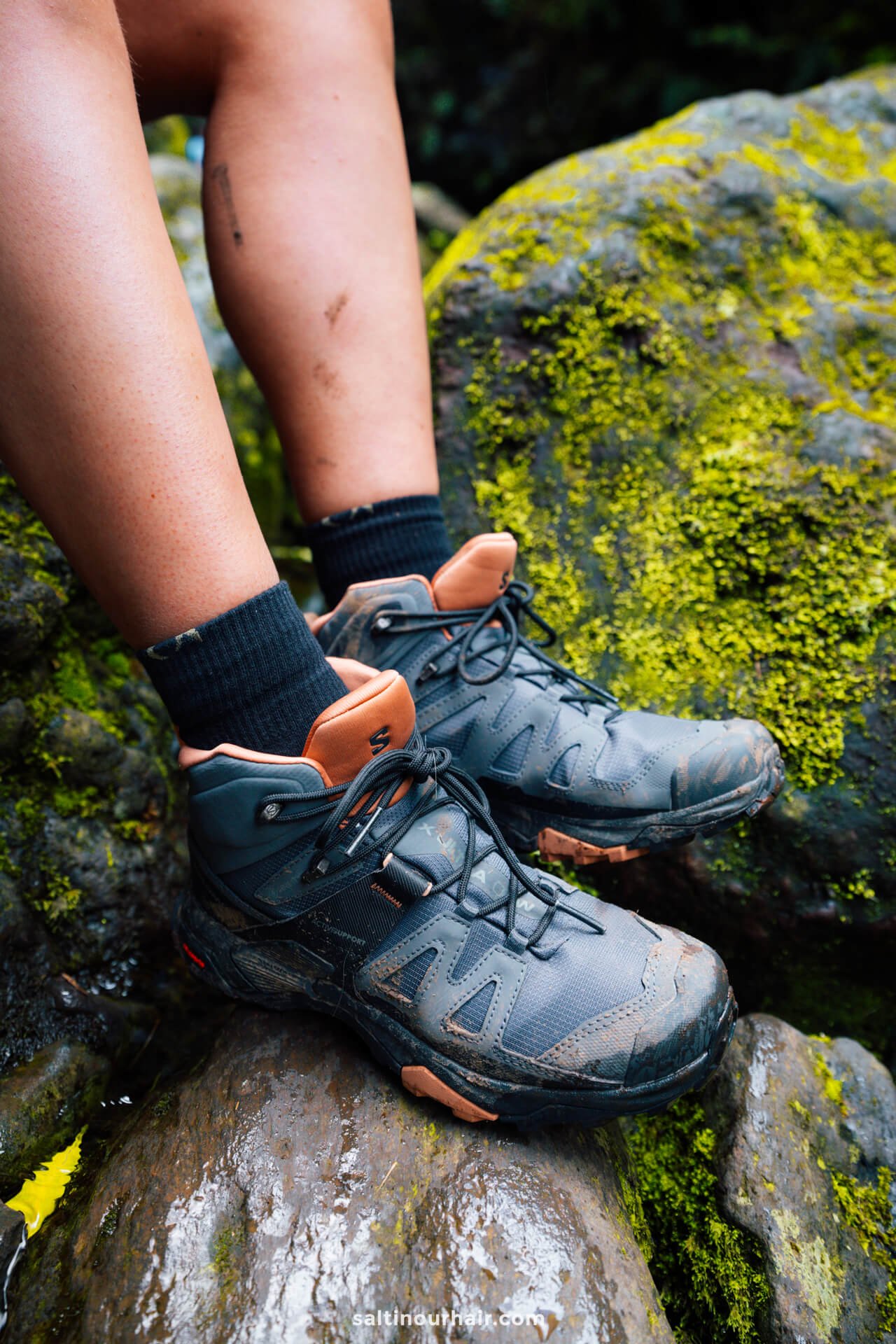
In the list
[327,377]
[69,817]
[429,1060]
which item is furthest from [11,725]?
[429,1060]

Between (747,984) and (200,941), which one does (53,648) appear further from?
(747,984)

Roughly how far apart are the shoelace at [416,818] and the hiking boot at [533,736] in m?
0.17

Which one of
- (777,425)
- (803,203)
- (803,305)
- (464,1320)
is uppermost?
(803,203)

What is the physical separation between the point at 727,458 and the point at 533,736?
1.00m

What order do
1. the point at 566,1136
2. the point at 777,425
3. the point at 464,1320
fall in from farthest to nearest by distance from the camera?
1. the point at 777,425
2. the point at 566,1136
3. the point at 464,1320

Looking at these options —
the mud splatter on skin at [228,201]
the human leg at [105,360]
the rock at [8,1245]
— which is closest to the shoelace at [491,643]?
the human leg at [105,360]

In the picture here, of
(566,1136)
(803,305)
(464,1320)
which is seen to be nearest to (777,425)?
(803,305)

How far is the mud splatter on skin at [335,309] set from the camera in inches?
61.1

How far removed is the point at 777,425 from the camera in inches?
81.2

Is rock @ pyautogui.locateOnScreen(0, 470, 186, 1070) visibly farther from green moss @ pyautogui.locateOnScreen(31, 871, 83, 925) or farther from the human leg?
the human leg

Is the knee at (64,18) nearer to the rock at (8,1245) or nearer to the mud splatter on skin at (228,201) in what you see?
the mud splatter on skin at (228,201)

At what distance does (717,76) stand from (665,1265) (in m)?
6.24

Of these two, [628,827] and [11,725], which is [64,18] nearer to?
[11,725]

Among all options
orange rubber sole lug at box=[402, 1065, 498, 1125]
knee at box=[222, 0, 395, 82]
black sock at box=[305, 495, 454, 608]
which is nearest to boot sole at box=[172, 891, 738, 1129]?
orange rubber sole lug at box=[402, 1065, 498, 1125]
